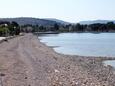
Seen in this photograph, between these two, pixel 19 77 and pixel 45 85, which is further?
pixel 19 77

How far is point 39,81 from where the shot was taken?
62.6 feet

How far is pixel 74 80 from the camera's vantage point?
19.9m

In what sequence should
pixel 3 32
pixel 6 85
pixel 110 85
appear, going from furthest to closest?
pixel 3 32 < pixel 110 85 < pixel 6 85

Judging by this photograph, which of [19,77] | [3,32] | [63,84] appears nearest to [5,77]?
[19,77]

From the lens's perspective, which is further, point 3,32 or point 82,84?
point 3,32

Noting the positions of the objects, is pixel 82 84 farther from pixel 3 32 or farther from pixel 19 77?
pixel 3 32

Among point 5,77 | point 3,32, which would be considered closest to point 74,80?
point 5,77

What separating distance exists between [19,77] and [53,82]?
8.13 feet

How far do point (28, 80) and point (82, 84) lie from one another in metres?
3.05

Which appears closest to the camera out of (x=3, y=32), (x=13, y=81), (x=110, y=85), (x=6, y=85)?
(x=6, y=85)

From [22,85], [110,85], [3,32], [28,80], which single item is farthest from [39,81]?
[3,32]

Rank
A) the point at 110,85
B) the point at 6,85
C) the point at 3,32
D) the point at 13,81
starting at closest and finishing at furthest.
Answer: the point at 6,85
the point at 13,81
the point at 110,85
the point at 3,32

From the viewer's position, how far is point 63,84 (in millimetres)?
18156

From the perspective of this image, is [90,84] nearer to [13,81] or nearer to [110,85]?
[110,85]
